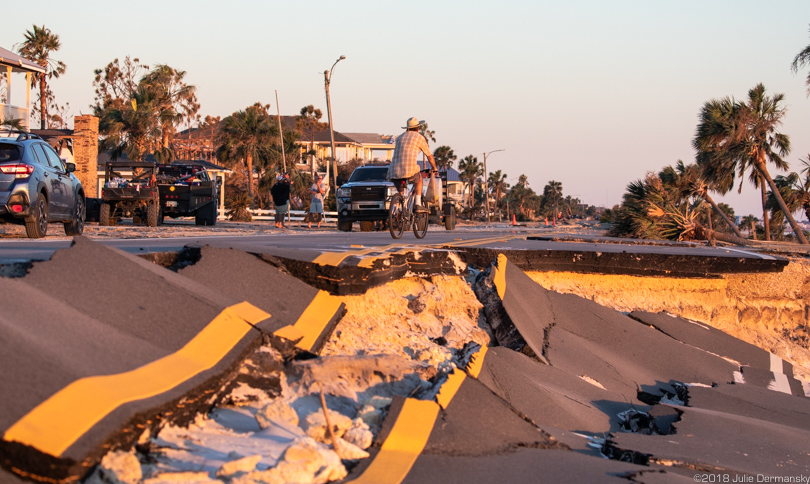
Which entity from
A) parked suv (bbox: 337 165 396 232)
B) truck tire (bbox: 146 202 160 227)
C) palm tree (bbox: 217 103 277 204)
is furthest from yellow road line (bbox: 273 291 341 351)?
palm tree (bbox: 217 103 277 204)

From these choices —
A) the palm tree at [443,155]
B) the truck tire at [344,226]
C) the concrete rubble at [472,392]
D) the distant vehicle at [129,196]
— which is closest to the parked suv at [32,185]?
the distant vehicle at [129,196]

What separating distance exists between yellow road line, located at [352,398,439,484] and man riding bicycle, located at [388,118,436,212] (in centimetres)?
877

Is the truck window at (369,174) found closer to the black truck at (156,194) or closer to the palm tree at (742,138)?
the black truck at (156,194)

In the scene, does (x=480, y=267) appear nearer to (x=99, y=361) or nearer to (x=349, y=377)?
(x=349, y=377)

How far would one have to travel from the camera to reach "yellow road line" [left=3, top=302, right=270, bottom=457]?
2.29 m

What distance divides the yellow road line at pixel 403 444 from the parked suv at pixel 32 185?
28.6 ft

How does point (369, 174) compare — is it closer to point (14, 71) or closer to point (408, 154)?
point (408, 154)

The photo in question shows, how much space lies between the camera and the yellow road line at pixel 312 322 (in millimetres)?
3980

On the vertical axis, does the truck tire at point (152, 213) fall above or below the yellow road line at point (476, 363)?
above

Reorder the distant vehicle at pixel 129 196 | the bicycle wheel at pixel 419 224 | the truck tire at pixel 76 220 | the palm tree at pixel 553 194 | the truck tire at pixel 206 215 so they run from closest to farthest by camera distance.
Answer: the truck tire at pixel 76 220, the bicycle wheel at pixel 419 224, the distant vehicle at pixel 129 196, the truck tire at pixel 206 215, the palm tree at pixel 553 194

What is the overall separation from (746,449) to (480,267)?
3.39 m

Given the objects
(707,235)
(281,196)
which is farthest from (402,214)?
(281,196)

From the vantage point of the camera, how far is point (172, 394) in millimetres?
2861

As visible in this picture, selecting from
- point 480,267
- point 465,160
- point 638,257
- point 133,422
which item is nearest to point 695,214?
point 638,257
